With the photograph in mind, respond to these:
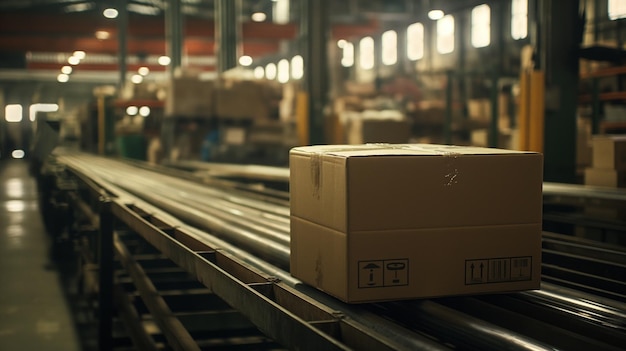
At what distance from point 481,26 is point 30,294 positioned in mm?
13356

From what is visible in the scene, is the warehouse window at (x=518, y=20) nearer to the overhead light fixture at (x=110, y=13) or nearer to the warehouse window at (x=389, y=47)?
the warehouse window at (x=389, y=47)

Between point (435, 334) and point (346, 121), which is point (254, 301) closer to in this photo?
point (435, 334)

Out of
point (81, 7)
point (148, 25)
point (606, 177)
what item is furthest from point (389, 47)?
point (606, 177)

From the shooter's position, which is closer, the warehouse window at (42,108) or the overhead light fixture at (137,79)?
the warehouse window at (42,108)

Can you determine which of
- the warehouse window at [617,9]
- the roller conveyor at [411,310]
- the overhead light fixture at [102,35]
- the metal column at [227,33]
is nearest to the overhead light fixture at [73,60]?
the overhead light fixture at [102,35]

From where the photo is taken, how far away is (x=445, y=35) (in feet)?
58.2

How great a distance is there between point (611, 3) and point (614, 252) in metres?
12.1

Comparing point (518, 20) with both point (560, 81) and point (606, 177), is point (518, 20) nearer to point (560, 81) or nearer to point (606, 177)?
point (560, 81)

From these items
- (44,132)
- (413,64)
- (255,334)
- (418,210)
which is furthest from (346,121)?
(413,64)

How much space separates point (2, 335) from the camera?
4320 millimetres

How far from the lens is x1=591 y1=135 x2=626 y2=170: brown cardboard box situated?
4617mm

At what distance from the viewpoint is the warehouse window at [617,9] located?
1284 centimetres

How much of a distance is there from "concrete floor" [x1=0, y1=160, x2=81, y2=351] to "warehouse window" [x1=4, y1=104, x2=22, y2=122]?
19.5 metres

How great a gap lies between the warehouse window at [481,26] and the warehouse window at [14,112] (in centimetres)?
1810
